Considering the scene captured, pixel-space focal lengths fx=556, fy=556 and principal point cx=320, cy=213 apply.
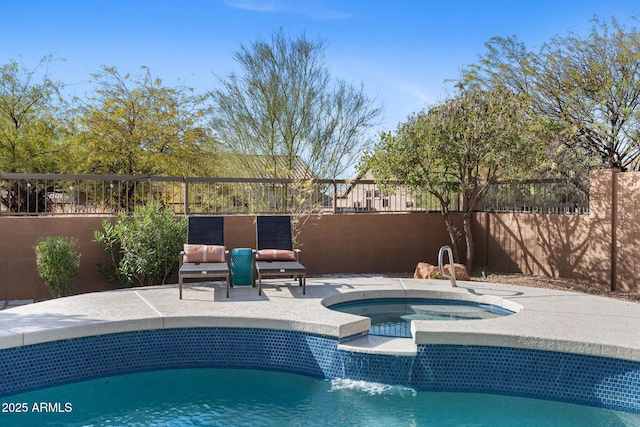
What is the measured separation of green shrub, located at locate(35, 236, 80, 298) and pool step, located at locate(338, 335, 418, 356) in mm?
4786

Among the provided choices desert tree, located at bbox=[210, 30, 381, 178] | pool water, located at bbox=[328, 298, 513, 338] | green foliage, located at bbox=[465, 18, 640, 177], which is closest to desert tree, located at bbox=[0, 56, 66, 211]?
desert tree, located at bbox=[210, 30, 381, 178]

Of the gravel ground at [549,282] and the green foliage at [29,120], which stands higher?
the green foliage at [29,120]

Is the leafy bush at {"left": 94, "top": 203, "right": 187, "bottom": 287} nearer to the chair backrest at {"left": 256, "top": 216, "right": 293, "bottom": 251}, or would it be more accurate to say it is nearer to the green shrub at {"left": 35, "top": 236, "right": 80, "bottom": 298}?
the green shrub at {"left": 35, "top": 236, "right": 80, "bottom": 298}

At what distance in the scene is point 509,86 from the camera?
14.2m

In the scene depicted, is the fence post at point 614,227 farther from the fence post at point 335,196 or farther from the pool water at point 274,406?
the pool water at point 274,406

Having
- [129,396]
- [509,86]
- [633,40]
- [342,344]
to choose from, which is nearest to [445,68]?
[509,86]

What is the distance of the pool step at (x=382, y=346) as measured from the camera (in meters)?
5.38

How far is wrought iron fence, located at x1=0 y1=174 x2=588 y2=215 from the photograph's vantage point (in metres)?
9.77

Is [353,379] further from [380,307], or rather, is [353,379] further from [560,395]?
[380,307]

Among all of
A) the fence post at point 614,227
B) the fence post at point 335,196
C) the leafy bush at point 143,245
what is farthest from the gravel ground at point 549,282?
the leafy bush at point 143,245

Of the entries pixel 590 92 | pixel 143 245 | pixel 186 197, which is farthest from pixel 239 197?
pixel 590 92

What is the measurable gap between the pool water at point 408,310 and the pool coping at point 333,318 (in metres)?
0.10

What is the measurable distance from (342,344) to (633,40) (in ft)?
37.0

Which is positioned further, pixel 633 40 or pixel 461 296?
pixel 633 40
